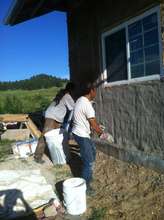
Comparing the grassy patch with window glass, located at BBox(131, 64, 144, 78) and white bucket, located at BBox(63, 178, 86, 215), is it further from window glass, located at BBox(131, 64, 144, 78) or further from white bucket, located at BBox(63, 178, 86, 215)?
window glass, located at BBox(131, 64, 144, 78)

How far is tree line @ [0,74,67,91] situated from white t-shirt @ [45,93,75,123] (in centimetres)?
3605

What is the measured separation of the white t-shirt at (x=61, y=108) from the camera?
8.33m

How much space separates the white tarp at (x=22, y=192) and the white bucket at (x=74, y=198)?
2.42 feet

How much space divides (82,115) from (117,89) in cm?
184

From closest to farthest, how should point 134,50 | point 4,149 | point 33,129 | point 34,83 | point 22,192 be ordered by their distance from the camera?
point 22,192 → point 134,50 → point 4,149 → point 33,129 → point 34,83

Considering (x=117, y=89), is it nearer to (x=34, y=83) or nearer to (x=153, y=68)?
(x=153, y=68)

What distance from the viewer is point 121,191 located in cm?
597

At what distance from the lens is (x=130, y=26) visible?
280 inches

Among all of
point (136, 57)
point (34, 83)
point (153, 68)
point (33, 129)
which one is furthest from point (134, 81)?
point (34, 83)

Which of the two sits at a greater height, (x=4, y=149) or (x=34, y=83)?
(x=34, y=83)

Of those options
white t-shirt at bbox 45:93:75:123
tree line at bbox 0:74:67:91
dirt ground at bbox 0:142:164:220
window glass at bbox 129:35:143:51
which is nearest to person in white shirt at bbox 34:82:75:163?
white t-shirt at bbox 45:93:75:123

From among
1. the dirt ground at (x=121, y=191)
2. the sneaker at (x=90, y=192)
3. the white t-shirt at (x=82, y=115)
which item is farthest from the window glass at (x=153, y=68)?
the sneaker at (x=90, y=192)

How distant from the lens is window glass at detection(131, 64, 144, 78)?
6.90m

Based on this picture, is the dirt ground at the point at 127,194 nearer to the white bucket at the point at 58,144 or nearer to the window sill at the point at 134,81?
the white bucket at the point at 58,144
